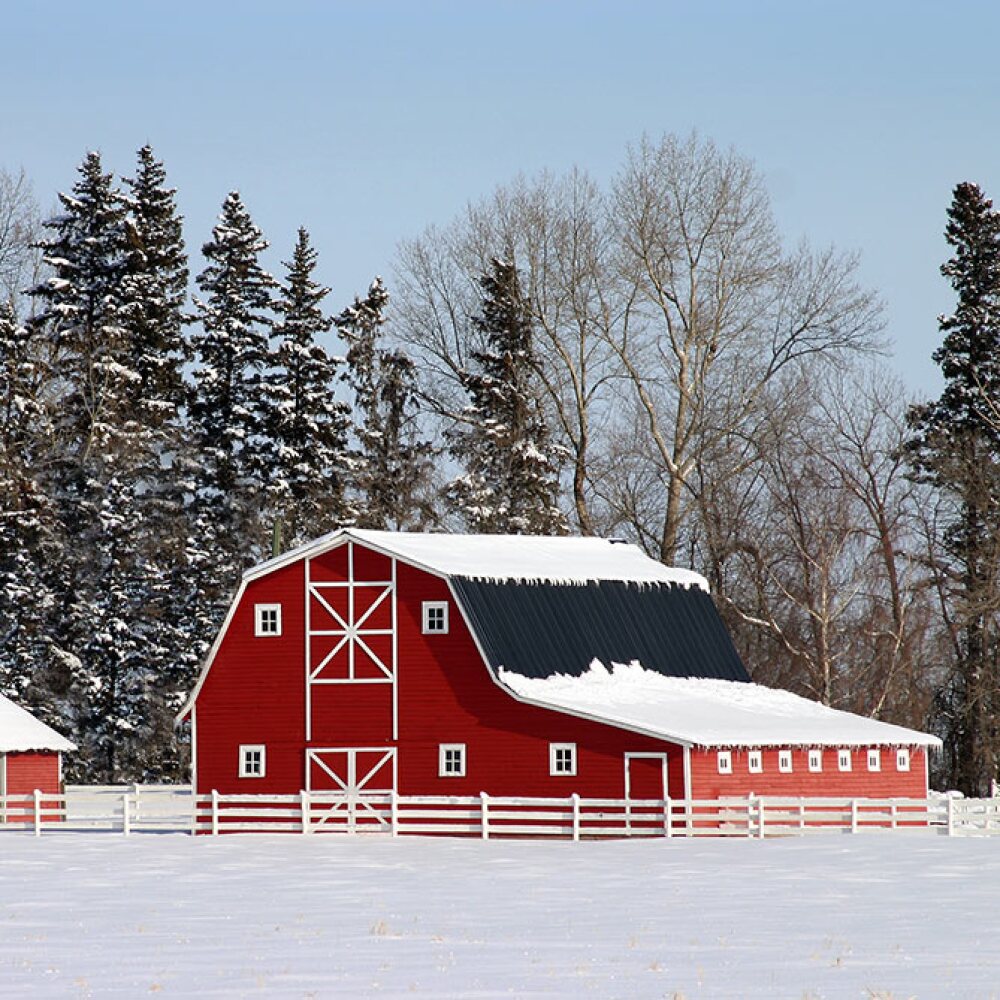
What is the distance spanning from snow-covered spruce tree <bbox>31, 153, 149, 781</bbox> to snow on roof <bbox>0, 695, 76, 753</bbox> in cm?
702

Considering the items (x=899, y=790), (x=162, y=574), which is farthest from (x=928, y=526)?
(x=162, y=574)

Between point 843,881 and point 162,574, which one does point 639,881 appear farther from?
point 162,574

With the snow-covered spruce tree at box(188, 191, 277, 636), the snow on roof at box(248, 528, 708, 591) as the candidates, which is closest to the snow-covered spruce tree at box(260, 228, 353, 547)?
the snow-covered spruce tree at box(188, 191, 277, 636)

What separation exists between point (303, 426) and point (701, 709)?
24.4 m

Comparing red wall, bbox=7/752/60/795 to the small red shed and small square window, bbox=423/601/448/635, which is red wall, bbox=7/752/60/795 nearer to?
the small red shed

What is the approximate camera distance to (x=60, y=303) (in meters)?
64.8

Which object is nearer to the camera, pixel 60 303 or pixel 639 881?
pixel 639 881

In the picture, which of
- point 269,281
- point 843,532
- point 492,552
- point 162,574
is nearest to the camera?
point 492,552

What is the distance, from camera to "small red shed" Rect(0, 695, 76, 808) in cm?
5122

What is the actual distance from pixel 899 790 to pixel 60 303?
1275 inches

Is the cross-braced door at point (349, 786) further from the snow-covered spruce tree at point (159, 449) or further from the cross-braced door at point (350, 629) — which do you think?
the snow-covered spruce tree at point (159, 449)

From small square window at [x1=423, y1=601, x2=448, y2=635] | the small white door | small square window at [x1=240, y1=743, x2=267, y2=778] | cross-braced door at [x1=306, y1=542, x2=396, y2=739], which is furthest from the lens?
small square window at [x1=240, y1=743, x2=267, y2=778]

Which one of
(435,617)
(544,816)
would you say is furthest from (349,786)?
(544,816)

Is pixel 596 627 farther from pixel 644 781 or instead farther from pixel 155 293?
pixel 155 293
